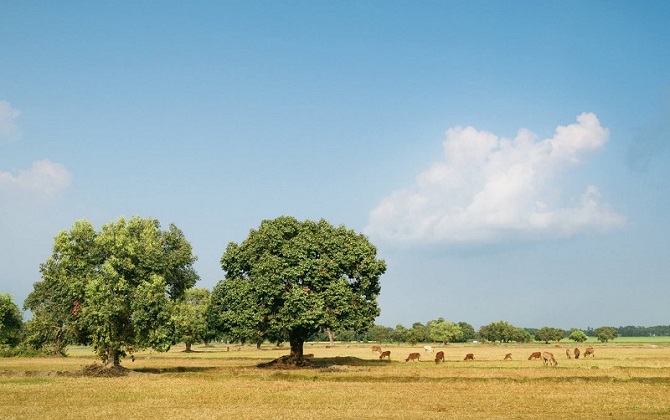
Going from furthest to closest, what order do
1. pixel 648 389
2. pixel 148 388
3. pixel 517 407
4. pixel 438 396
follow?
pixel 148 388 → pixel 648 389 → pixel 438 396 → pixel 517 407

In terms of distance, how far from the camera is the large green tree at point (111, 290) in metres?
53.4

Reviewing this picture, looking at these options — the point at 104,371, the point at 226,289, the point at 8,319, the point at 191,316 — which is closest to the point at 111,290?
the point at 104,371

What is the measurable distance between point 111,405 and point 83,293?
88.4ft

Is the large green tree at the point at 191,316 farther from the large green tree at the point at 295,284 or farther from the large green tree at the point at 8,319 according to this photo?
the large green tree at the point at 8,319

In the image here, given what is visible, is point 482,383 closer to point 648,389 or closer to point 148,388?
point 648,389

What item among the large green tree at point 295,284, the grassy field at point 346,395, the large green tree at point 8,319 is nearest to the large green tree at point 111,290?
the grassy field at point 346,395

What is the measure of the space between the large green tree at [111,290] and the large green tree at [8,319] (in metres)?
50.8

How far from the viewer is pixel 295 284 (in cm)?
5994

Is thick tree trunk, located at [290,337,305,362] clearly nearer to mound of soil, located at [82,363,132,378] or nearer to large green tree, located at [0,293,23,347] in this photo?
mound of soil, located at [82,363,132,378]

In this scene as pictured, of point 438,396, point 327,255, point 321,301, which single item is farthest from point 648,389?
point 327,255

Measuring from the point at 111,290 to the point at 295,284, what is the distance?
18109mm

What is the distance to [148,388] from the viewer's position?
4016 cm

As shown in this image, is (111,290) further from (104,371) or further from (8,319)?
(8,319)

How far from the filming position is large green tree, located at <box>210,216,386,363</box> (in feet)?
195
